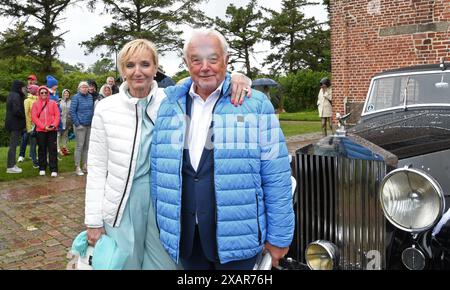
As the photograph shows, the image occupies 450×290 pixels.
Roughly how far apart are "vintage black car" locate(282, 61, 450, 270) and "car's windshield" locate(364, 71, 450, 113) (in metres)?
0.70

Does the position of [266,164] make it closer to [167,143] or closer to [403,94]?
[167,143]

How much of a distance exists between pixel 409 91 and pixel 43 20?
2485 cm

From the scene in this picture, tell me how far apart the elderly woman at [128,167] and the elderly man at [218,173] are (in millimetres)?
117

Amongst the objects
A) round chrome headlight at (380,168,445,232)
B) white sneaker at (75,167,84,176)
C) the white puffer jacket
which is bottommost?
white sneaker at (75,167,84,176)

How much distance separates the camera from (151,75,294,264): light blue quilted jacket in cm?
205

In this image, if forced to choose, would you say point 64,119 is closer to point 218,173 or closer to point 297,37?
point 218,173

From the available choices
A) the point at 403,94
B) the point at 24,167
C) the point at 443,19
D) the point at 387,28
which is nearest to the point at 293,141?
the point at 387,28

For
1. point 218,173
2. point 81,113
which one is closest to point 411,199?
point 218,173

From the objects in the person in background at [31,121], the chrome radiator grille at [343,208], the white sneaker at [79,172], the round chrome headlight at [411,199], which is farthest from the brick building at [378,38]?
the round chrome headlight at [411,199]

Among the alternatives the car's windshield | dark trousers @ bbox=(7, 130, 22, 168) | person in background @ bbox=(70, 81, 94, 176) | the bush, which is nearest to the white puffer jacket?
the car's windshield

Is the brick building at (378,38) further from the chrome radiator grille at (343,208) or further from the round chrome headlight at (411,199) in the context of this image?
the round chrome headlight at (411,199)

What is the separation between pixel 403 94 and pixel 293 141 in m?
8.09

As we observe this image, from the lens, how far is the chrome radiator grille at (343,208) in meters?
2.69

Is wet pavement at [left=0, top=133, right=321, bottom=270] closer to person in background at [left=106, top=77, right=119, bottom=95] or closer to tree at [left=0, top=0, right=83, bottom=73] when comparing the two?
person in background at [left=106, top=77, right=119, bottom=95]
